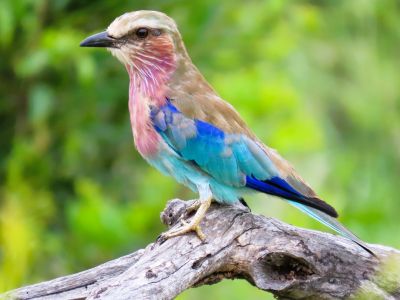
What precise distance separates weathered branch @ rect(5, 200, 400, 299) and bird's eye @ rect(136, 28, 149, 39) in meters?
0.75

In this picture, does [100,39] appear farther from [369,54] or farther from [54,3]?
[54,3]

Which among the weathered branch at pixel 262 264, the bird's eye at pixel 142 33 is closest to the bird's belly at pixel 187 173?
the weathered branch at pixel 262 264

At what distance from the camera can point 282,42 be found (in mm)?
6828

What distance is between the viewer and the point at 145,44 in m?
4.46

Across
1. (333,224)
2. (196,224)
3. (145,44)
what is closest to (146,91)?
(145,44)

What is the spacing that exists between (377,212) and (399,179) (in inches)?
20.5

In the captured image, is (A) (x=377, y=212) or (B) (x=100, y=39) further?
(A) (x=377, y=212)

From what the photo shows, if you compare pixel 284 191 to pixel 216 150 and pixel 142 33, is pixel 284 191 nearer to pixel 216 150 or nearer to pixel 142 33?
pixel 216 150

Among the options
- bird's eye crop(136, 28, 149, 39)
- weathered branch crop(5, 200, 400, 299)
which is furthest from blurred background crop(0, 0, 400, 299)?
weathered branch crop(5, 200, 400, 299)

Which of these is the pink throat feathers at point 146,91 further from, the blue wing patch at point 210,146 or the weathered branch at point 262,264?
the weathered branch at point 262,264

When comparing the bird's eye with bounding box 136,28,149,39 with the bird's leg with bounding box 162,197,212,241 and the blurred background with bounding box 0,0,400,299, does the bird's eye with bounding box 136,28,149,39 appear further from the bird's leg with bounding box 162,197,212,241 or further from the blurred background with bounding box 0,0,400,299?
the blurred background with bounding box 0,0,400,299

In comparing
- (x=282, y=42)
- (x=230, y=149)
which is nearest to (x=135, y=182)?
(x=282, y=42)

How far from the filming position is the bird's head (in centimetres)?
436

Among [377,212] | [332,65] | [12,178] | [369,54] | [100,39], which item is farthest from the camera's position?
[332,65]
